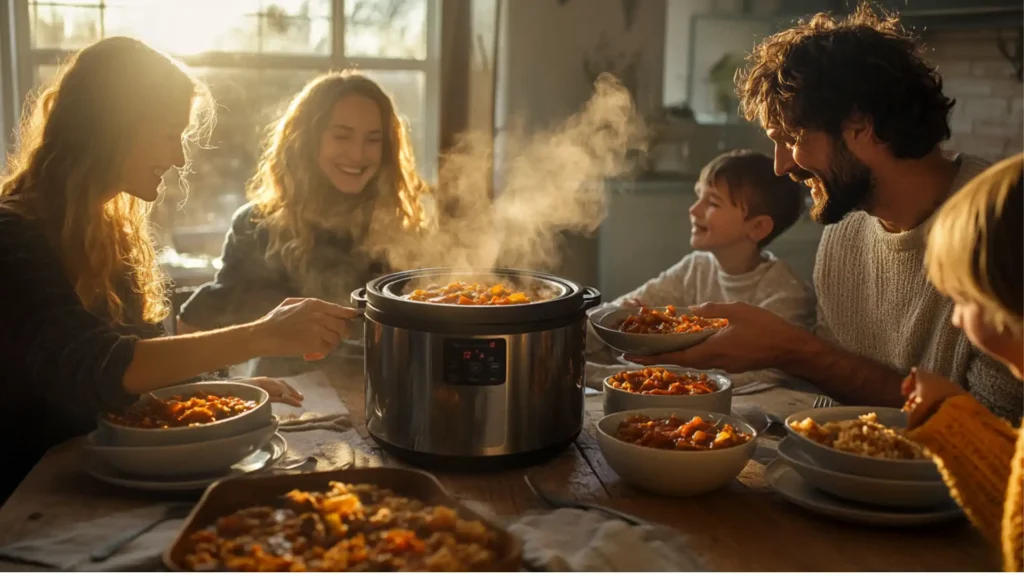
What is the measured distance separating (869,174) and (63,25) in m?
3.39

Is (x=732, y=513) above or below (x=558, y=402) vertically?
below

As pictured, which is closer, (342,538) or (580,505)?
(342,538)

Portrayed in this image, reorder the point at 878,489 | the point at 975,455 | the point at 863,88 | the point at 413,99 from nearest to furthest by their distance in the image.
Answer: the point at 975,455 → the point at 878,489 → the point at 863,88 → the point at 413,99

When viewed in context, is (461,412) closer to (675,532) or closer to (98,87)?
(675,532)

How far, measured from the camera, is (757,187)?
3.05 m

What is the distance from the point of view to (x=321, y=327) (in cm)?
170

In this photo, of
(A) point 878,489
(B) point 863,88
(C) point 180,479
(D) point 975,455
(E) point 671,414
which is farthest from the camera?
(B) point 863,88

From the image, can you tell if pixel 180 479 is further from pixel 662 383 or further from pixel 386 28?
pixel 386 28

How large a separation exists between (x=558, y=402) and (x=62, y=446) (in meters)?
0.90

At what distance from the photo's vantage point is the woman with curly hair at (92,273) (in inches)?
63.0

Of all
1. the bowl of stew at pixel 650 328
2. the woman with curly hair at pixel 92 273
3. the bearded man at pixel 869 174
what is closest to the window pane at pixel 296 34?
the woman with curly hair at pixel 92 273

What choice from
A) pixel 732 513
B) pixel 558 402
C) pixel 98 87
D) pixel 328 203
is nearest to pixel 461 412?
pixel 558 402

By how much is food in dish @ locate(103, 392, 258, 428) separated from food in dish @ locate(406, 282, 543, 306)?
353 mm

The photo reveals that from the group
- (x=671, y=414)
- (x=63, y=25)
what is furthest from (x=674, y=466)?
(x=63, y=25)
